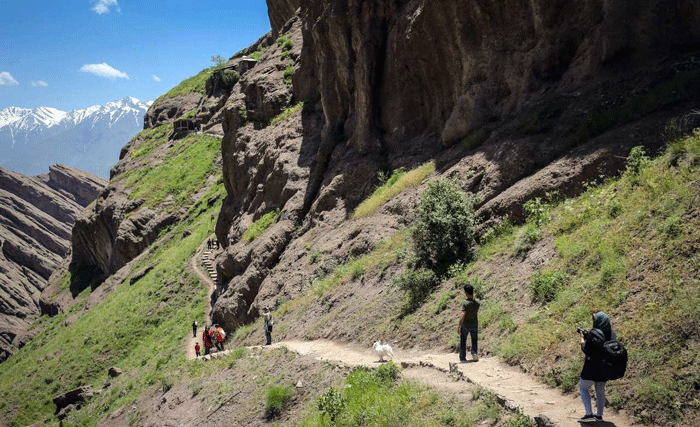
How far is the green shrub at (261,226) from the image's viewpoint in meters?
24.8

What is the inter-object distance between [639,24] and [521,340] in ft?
32.1

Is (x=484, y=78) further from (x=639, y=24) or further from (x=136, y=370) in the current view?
(x=136, y=370)

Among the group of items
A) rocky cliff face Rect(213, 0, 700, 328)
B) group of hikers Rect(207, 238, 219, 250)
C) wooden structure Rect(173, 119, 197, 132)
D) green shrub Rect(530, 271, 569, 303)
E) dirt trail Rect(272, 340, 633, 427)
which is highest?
wooden structure Rect(173, 119, 197, 132)

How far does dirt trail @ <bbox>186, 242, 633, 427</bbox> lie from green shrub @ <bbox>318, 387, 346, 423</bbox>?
1201mm

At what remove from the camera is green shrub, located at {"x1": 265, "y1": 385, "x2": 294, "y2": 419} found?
10656 mm

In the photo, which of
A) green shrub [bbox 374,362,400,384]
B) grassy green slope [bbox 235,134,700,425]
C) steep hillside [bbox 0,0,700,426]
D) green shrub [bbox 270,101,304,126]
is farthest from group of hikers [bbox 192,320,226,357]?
green shrub [bbox 270,101,304,126]

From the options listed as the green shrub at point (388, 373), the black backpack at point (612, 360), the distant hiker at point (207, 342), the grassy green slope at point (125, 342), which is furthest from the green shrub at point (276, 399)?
the distant hiker at point (207, 342)

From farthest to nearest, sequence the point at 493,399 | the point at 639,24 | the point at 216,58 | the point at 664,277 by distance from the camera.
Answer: the point at 216,58, the point at 639,24, the point at 664,277, the point at 493,399

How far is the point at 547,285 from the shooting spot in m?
9.23

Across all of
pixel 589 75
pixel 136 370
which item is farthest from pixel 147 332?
pixel 589 75

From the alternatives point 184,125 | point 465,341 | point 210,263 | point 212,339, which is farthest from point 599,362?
point 184,125

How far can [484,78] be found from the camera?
1734 centimetres

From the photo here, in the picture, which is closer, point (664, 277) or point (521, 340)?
point (664, 277)

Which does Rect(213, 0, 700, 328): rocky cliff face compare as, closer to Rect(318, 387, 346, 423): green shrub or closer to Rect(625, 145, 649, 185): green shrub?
Rect(625, 145, 649, 185): green shrub
